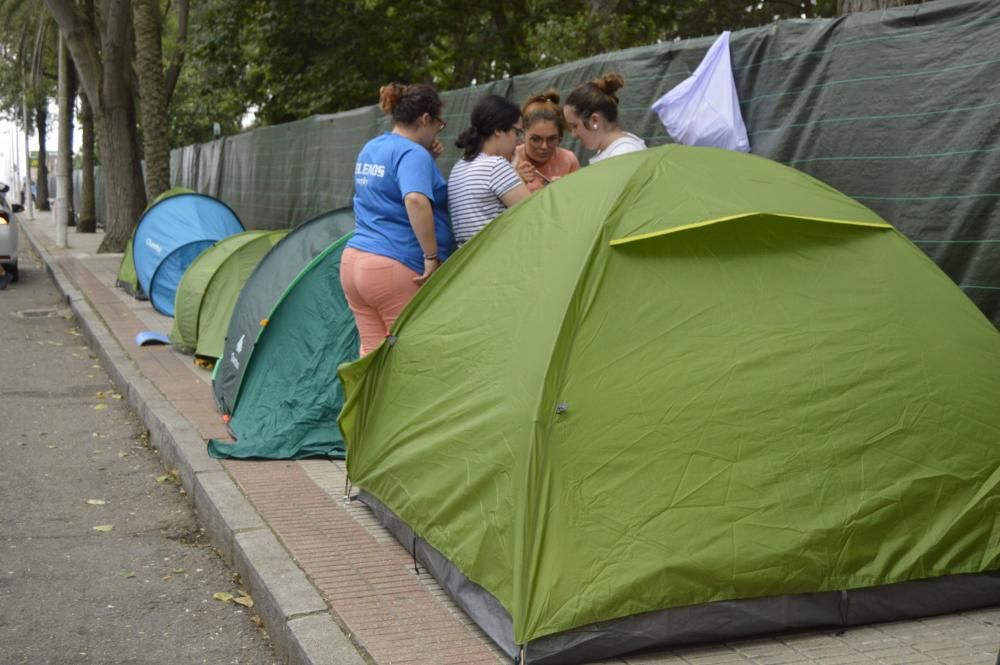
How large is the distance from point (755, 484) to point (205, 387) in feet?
19.1

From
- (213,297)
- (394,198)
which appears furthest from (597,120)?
(213,297)

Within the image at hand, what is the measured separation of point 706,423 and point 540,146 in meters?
2.42

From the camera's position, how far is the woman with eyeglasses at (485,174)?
18.5 ft

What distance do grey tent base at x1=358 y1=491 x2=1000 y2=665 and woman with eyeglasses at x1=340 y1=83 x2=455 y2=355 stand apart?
5.97 ft

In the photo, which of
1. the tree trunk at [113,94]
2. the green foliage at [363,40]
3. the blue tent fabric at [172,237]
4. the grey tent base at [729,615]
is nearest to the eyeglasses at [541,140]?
the grey tent base at [729,615]

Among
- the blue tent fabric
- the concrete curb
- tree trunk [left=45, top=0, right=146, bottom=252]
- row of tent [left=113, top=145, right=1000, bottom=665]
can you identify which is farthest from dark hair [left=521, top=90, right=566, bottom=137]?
tree trunk [left=45, top=0, right=146, bottom=252]

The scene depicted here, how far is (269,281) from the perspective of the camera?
7.82 m

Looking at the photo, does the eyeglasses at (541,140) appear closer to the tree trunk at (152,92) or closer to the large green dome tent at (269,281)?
the large green dome tent at (269,281)

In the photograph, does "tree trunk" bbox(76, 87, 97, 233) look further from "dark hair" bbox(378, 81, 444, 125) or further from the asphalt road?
"dark hair" bbox(378, 81, 444, 125)

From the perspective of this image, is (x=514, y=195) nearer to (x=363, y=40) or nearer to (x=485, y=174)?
(x=485, y=174)

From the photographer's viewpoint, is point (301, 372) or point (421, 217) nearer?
point (421, 217)

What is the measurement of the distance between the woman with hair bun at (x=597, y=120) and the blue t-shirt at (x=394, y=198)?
0.70 meters

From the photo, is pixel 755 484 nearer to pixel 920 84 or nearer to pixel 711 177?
pixel 711 177

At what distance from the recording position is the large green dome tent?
25.1 ft
